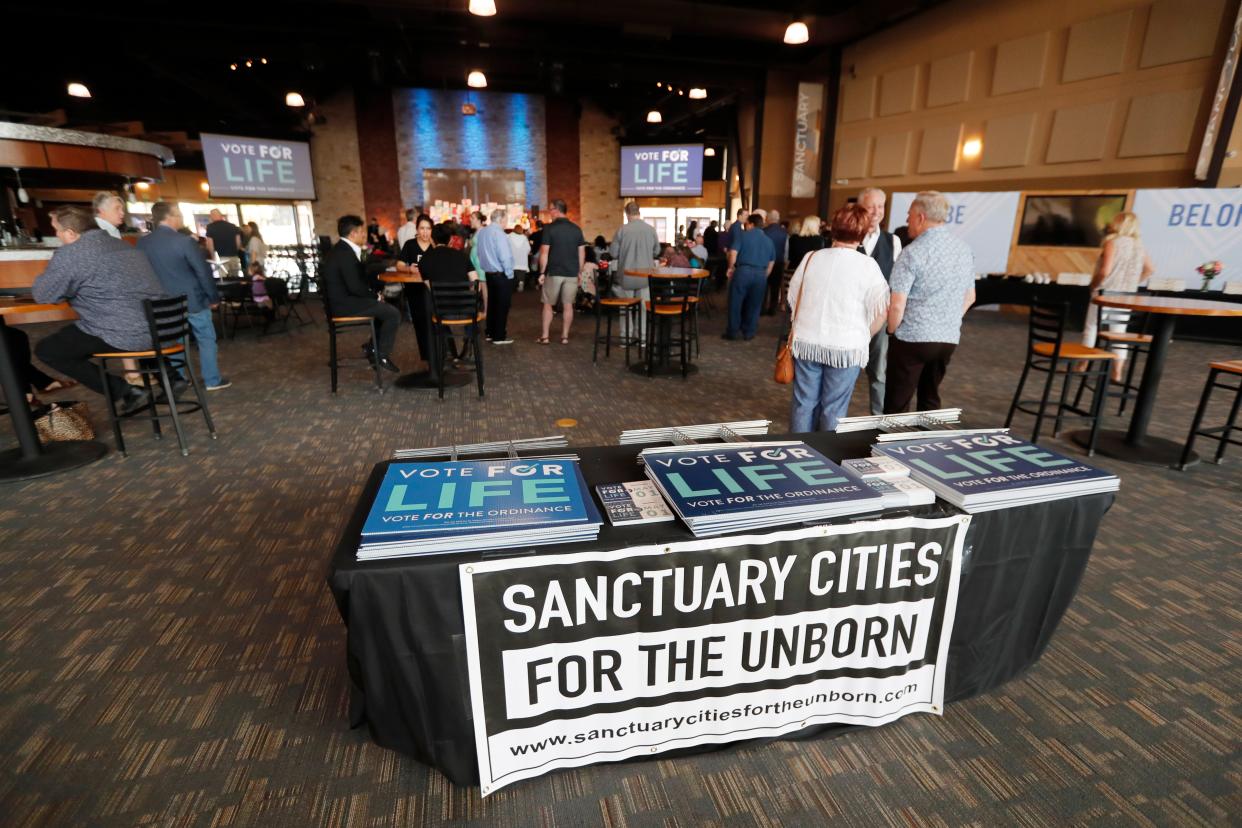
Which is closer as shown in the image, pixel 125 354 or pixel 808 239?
pixel 125 354

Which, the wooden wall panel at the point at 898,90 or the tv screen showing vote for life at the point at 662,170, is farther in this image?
the tv screen showing vote for life at the point at 662,170

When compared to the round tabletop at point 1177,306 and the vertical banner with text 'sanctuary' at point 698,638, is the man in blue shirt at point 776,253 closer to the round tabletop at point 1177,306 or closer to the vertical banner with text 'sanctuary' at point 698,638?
the round tabletop at point 1177,306

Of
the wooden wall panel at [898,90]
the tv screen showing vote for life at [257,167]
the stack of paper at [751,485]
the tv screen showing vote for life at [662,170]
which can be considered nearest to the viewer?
the stack of paper at [751,485]

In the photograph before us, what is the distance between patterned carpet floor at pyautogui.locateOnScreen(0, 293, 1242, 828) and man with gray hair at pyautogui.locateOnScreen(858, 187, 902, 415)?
4.74 feet

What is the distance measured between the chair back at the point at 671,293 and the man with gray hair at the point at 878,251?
195cm

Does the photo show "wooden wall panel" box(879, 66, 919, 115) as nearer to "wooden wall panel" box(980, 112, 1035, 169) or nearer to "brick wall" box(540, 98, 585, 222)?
"wooden wall panel" box(980, 112, 1035, 169)

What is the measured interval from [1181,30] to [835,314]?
7.88 metres

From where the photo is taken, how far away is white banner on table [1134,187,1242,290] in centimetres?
686

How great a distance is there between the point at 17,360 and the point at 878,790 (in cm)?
489

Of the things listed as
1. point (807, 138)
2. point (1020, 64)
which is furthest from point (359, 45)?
point (1020, 64)

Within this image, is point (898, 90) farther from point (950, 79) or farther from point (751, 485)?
point (751, 485)

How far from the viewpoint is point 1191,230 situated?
7137 millimetres

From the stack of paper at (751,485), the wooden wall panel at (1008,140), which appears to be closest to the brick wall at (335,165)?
the wooden wall panel at (1008,140)

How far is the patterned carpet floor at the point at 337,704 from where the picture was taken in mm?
1470
